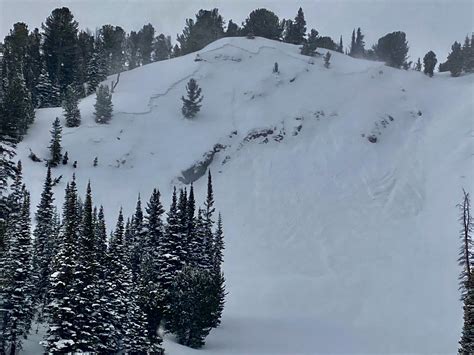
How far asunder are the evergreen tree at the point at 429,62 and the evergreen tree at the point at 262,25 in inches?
1489

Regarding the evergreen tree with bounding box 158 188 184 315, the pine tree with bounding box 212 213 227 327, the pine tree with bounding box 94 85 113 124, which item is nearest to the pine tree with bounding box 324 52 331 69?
the pine tree with bounding box 94 85 113 124

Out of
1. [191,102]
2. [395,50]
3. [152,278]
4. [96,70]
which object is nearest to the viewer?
[152,278]

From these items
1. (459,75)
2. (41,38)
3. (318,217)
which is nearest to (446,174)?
(318,217)

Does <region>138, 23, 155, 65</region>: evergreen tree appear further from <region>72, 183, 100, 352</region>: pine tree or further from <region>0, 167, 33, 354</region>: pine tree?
<region>72, 183, 100, 352</region>: pine tree

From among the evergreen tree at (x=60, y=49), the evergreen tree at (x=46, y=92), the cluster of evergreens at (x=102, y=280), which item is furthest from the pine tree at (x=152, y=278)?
the evergreen tree at (x=60, y=49)

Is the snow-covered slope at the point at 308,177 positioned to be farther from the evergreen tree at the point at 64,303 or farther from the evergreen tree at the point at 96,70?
the evergreen tree at the point at 64,303

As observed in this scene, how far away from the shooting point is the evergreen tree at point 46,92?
105062mm

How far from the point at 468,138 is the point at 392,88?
23.5 meters

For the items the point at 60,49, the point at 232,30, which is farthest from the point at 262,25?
the point at 60,49

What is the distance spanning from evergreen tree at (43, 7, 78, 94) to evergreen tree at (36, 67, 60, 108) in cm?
444

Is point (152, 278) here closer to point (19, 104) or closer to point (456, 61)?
point (19, 104)

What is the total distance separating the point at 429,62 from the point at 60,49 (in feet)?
252

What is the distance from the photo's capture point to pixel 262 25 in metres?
137

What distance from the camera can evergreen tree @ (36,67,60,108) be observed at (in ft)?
345
